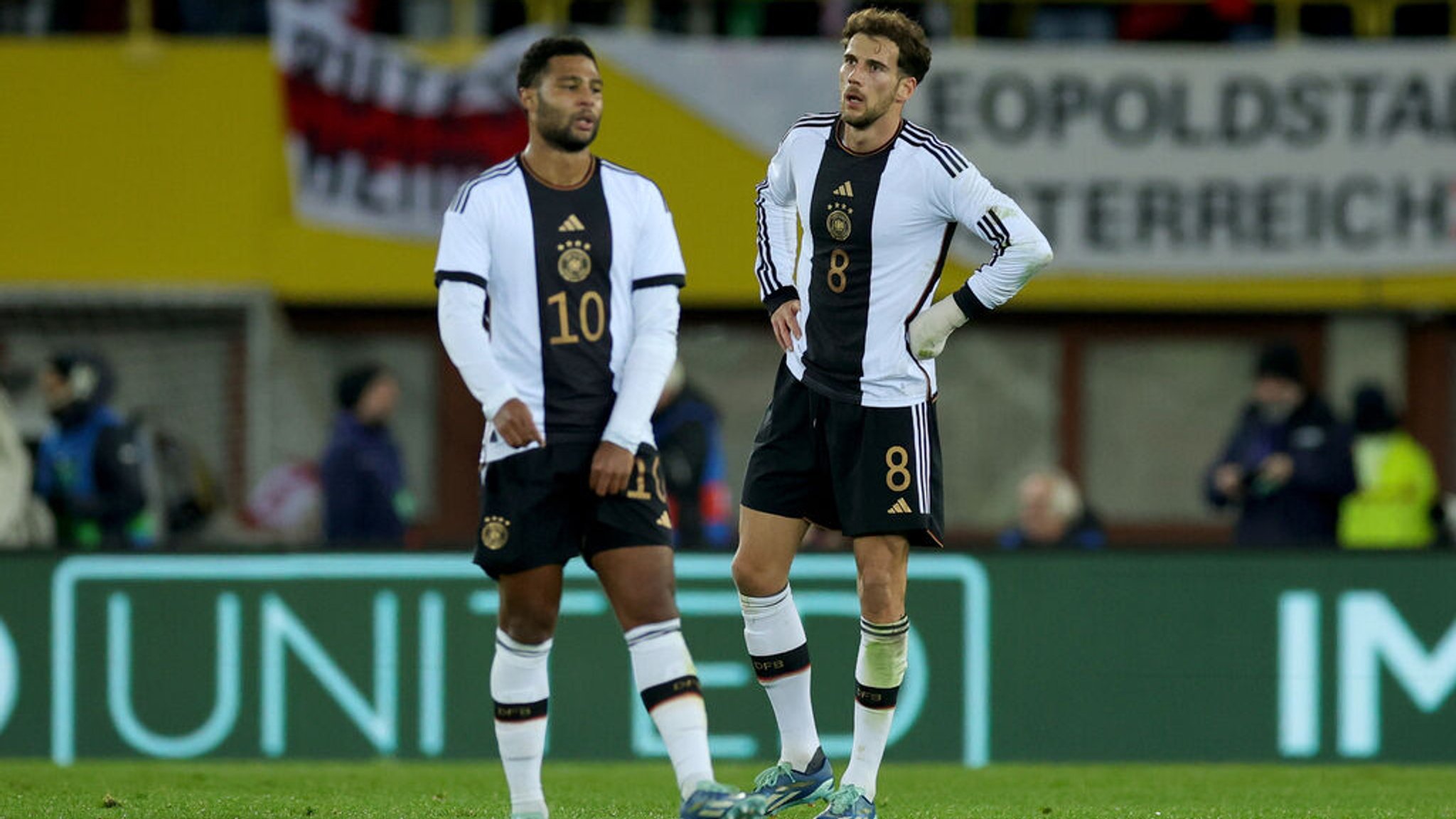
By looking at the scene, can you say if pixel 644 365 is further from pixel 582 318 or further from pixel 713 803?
pixel 713 803

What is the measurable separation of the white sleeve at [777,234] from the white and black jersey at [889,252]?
0.46ft

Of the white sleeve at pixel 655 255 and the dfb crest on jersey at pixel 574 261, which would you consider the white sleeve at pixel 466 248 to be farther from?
the white sleeve at pixel 655 255

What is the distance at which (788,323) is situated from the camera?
7.45 meters

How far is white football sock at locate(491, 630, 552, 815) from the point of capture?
676 cm

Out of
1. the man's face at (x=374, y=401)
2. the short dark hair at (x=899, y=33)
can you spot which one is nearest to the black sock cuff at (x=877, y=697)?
the short dark hair at (x=899, y=33)

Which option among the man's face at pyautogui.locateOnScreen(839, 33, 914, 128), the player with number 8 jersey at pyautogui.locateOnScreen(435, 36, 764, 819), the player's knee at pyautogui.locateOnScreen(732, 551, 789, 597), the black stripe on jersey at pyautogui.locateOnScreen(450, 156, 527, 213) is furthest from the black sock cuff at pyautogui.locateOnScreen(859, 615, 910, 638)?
the black stripe on jersey at pyautogui.locateOnScreen(450, 156, 527, 213)

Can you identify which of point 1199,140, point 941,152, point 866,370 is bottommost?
point 866,370

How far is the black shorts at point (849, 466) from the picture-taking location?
283 inches

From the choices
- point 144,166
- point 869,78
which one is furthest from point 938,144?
point 144,166

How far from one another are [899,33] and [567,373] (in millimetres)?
1524

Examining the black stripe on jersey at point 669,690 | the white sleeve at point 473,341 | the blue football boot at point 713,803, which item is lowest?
the blue football boot at point 713,803

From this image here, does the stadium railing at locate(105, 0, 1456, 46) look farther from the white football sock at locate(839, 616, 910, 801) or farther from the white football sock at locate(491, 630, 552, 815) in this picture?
the white football sock at locate(491, 630, 552, 815)

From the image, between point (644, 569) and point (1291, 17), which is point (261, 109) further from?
point (644, 569)

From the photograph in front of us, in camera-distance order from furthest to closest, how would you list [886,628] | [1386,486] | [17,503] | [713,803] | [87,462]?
[1386,486] → [87,462] → [17,503] → [886,628] → [713,803]
